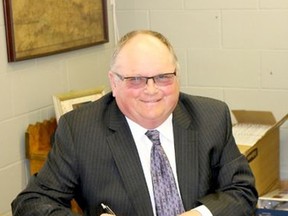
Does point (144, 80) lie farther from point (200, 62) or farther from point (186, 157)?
point (200, 62)

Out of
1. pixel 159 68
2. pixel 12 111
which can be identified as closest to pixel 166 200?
pixel 159 68

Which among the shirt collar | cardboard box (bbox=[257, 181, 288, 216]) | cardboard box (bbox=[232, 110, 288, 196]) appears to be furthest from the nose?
cardboard box (bbox=[257, 181, 288, 216])

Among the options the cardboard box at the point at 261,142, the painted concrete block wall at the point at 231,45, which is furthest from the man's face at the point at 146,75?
the painted concrete block wall at the point at 231,45

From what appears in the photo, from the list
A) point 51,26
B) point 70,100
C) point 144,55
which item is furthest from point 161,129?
point 51,26

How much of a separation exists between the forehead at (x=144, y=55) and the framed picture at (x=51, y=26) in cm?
104

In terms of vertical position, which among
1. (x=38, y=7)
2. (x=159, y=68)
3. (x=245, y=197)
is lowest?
(x=245, y=197)

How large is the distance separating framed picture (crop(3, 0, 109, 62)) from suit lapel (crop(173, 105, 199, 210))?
42.8 inches

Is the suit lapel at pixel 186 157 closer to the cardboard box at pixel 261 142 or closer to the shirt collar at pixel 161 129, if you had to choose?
the shirt collar at pixel 161 129

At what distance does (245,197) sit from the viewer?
1878 millimetres

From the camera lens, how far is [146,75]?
1.77 m

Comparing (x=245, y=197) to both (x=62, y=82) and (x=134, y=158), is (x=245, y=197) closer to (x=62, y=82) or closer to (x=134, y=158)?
(x=134, y=158)

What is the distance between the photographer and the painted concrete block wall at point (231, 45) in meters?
3.14

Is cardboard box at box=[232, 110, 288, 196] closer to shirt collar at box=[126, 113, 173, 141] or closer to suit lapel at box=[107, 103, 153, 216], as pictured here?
shirt collar at box=[126, 113, 173, 141]

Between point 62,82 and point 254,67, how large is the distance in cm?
108
